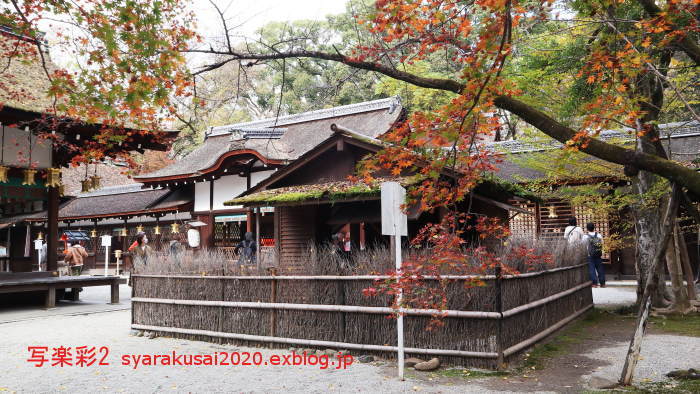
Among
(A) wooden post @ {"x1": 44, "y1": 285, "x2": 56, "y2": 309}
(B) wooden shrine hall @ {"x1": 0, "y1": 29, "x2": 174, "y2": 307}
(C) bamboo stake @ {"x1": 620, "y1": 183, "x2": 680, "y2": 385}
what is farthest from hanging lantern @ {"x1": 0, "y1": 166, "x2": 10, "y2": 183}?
(C) bamboo stake @ {"x1": 620, "y1": 183, "x2": 680, "y2": 385}

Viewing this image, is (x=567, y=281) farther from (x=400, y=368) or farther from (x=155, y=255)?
(x=155, y=255)

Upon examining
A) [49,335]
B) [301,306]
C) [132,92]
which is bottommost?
[49,335]

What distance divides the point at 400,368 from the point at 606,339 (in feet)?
13.7

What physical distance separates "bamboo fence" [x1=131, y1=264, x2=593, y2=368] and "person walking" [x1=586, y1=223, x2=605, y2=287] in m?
4.44

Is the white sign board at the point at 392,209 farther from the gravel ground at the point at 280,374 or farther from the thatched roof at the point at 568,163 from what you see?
the thatched roof at the point at 568,163

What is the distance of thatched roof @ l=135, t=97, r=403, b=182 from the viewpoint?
20.0 m

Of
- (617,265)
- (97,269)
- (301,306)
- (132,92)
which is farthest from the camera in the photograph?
(97,269)

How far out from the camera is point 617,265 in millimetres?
19188

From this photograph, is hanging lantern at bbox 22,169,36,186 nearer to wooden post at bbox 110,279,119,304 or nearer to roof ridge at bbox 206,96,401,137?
wooden post at bbox 110,279,119,304

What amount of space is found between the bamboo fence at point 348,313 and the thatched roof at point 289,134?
33.7ft

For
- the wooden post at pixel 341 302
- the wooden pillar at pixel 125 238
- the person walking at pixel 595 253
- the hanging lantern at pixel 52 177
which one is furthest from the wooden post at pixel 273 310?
the wooden pillar at pixel 125 238

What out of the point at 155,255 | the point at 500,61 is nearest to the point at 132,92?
the point at 500,61

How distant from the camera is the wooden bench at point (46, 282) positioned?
1348 centimetres

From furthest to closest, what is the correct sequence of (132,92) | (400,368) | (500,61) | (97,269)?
(97,269), (400,368), (132,92), (500,61)
